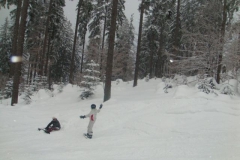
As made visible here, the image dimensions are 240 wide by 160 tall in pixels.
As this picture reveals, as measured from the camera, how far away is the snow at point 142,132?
5.48 m

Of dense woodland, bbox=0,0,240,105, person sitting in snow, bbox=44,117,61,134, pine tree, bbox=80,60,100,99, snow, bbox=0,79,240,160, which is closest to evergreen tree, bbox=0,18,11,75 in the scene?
dense woodland, bbox=0,0,240,105

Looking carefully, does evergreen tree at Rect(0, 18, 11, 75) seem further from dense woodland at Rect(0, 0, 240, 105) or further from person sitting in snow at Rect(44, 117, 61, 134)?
person sitting in snow at Rect(44, 117, 61, 134)

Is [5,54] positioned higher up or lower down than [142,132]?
higher up

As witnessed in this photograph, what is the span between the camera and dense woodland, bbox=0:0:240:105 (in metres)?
12.6

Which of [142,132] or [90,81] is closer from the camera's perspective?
[142,132]

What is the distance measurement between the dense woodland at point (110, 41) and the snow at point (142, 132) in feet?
10.7

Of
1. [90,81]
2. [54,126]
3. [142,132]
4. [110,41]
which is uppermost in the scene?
[110,41]

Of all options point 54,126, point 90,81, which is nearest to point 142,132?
point 54,126

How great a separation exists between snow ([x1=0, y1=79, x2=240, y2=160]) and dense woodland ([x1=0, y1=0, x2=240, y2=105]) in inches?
128

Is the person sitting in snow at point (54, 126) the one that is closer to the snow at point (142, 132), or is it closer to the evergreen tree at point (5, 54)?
the snow at point (142, 132)

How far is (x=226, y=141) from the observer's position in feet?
19.9

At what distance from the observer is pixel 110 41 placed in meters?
12.6

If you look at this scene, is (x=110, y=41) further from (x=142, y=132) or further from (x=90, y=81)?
(x=142, y=132)

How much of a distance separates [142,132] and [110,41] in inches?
268
